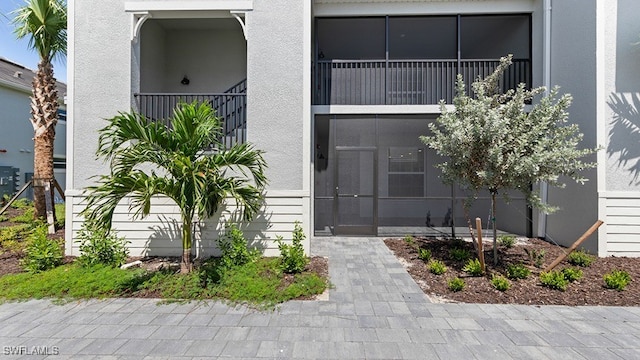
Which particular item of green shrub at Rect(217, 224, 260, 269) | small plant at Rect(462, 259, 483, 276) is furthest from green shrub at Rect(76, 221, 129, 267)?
small plant at Rect(462, 259, 483, 276)

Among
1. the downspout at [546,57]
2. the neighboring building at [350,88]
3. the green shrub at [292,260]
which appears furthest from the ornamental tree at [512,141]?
the green shrub at [292,260]

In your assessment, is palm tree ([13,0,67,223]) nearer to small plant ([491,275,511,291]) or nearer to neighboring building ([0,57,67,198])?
neighboring building ([0,57,67,198])

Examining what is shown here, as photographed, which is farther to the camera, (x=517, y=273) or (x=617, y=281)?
(x=517, y=273)

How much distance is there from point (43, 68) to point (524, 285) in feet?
36.7

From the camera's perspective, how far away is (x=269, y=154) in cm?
543

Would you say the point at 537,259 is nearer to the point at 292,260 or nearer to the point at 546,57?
the point at 292,260

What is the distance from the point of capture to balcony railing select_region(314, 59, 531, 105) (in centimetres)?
730

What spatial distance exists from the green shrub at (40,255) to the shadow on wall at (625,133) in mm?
10288

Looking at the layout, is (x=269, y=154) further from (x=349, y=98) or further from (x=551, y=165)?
(x=551, y=165)

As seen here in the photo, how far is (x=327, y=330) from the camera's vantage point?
309 centimetres

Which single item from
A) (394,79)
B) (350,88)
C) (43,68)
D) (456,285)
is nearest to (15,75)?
(43,68)

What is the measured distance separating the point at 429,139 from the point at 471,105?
2.85ft

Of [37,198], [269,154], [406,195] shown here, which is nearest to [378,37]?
[406,195]

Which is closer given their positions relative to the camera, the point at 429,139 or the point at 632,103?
the point at 429,139
